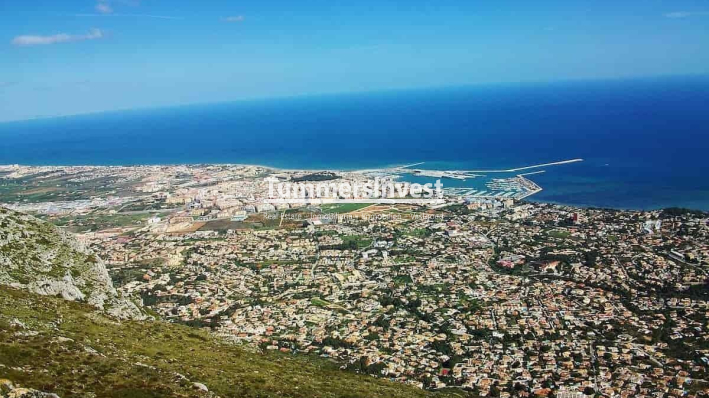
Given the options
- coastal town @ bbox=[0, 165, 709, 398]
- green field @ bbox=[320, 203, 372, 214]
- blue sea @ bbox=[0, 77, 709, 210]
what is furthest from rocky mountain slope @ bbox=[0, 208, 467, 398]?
blue sea @ bbox=[0, 77, 709, 210]

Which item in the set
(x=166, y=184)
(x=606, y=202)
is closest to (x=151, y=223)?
(x=166, y=184)

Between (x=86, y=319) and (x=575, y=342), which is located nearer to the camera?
(x=86, y=319)

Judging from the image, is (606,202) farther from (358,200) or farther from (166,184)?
(166,184)

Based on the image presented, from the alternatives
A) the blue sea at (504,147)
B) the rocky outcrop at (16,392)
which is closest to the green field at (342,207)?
the blue sea at (504,147)

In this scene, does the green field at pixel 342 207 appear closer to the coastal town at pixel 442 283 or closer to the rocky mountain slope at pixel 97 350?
the coastal town at pixel 442 283

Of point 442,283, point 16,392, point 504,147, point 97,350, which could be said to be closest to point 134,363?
point 97,350

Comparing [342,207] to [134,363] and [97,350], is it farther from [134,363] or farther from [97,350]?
[134,363]
